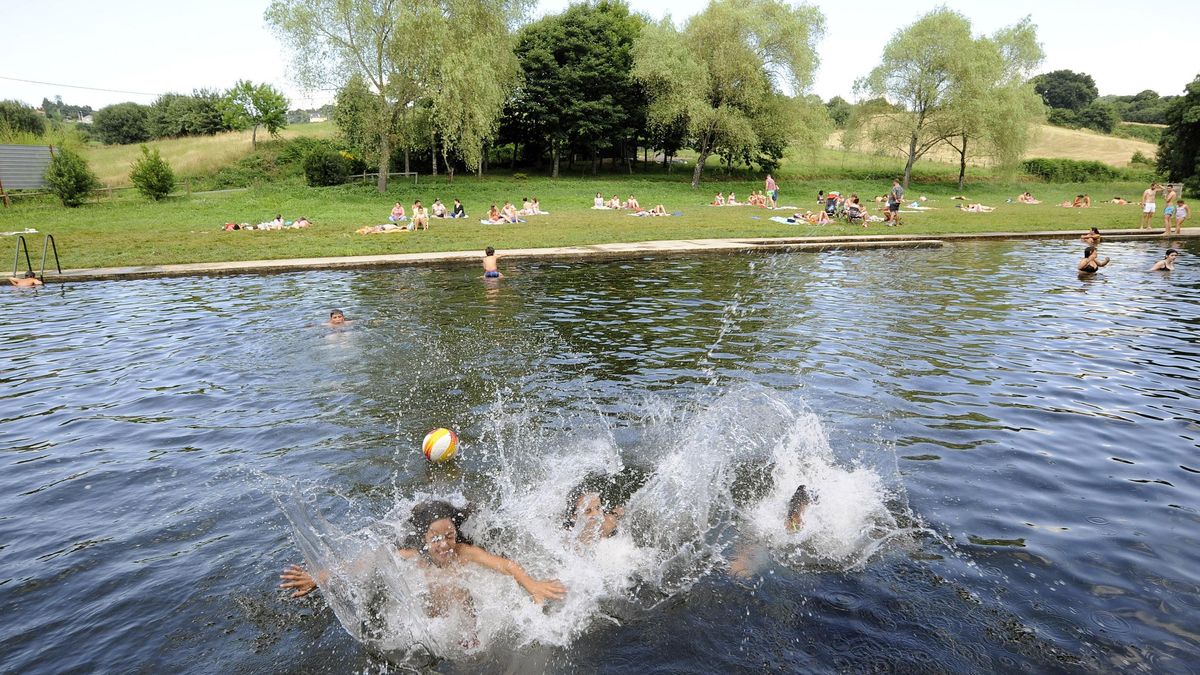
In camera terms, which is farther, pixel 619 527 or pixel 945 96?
pixel 945 96

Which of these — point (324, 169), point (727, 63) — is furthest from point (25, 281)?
point (727, 63)

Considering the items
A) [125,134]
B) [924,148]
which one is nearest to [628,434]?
[924,148]

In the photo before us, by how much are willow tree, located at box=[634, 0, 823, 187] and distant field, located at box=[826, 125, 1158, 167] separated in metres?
22.9

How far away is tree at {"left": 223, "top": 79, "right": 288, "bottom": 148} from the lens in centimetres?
6049

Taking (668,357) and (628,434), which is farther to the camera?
(668,357)

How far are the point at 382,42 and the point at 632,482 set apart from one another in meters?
36.5

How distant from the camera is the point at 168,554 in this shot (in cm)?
616

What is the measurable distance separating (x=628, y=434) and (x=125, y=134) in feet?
340

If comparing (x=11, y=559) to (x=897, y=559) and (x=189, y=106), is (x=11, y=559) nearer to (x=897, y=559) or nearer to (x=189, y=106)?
(x=897, y=559)

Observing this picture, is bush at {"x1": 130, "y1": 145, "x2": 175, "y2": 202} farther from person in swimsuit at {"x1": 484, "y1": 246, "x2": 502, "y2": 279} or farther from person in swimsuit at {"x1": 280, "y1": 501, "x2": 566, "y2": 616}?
person in swimsuit at {"x1": 280, "y1": 501, "x2": 566, "y2": 616}

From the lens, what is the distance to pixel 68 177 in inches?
1410

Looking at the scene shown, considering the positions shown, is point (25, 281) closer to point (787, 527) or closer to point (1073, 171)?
point (787, 527)

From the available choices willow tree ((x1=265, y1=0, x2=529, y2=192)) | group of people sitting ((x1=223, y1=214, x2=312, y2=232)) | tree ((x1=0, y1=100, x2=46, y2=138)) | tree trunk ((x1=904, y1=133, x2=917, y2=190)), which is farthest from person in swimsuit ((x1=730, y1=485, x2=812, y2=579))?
tree ((x1=0, y1=100, x2=46, y2=138))

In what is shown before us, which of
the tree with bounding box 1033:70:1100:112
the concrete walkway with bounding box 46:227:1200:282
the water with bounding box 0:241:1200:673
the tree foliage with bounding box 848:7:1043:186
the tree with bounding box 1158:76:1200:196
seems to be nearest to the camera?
the water with bounding box 0:241:1200:673
